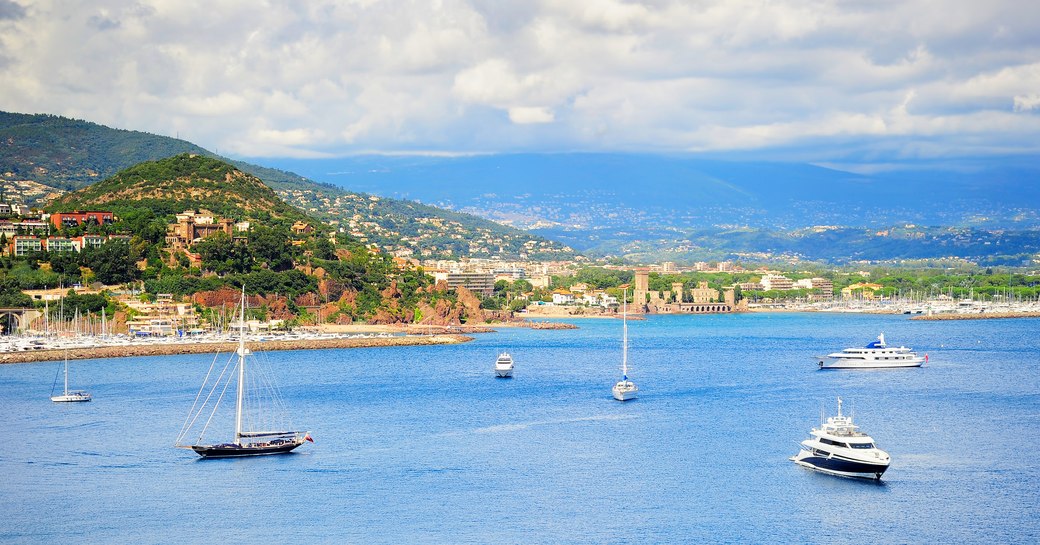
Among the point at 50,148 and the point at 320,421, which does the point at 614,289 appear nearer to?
the point at 50,148

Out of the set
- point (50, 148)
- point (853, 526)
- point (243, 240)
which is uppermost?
point (50, 148)

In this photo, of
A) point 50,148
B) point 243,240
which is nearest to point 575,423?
point 243,240

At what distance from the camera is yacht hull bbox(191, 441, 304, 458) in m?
41.4

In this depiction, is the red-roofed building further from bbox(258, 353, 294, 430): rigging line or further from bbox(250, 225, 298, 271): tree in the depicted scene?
bbox(258, 353, 294, 430): rigging line

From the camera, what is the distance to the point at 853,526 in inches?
1272

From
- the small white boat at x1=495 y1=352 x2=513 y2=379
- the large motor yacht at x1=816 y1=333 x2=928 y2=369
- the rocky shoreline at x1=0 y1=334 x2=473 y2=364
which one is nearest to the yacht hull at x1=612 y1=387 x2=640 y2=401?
the small white boat at x1=495 y1=352 x2=513 y2=379

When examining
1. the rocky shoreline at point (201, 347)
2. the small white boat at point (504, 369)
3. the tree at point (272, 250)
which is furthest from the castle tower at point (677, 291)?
the small white boat at point (504, 369)

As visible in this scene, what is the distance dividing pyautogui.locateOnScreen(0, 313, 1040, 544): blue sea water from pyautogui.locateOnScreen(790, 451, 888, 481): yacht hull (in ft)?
1.03

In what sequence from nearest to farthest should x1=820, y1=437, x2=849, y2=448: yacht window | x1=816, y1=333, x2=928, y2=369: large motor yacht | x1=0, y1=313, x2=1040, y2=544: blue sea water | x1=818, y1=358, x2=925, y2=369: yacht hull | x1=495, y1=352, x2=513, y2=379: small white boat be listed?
x1=0, y1=313, x2=1040, y2=544: blue sea water, x1=820, y1=437, x2=849, y2=448: yacht window, x1=495, y1=352, x2=513, y2=379: small white boat, x1=818, y1=358, x2=925, y2=369: yacht hull, x1=816, y1=333, x2=928, y2=369: large motor yacht

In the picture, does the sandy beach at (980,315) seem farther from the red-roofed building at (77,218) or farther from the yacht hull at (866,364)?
the red-roofed building at (77,218)

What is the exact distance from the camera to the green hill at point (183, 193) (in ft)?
384

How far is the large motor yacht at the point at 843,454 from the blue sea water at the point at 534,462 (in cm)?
41

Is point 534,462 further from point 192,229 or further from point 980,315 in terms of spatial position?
point 980,315

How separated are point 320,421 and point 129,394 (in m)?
12.4
